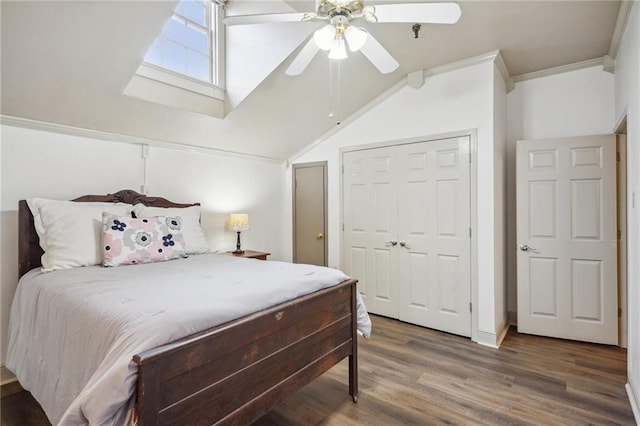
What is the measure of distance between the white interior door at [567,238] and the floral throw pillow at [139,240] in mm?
3279

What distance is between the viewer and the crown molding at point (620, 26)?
221cm

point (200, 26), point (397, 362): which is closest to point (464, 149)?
point (397, 362)

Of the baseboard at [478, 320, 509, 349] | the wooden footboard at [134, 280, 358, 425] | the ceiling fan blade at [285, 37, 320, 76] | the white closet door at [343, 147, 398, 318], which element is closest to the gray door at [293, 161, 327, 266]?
the white closet door at [343, 147, 398, 318]

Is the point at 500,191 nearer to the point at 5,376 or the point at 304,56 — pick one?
the point at 304,56

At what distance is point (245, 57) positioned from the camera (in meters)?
3.18

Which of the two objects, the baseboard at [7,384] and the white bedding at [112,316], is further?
the baseboard at [7,384]

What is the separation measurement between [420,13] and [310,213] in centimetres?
311

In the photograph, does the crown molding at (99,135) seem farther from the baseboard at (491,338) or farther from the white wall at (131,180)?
the baseboard at (491,338)

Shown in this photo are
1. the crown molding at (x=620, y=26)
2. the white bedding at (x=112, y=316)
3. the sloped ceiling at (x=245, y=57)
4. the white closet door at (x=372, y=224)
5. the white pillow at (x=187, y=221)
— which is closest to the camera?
the white bedding at (x=112, y=316)

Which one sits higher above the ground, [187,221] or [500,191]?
[500,191]

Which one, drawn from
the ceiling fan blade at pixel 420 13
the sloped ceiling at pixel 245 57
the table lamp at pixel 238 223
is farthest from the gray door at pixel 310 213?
the ceiling fan blade at pixel 420 13

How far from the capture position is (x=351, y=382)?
215 cm

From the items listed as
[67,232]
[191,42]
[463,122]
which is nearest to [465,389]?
[463,122]

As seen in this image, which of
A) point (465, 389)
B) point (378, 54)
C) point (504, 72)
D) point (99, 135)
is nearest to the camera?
point (378, 54)
